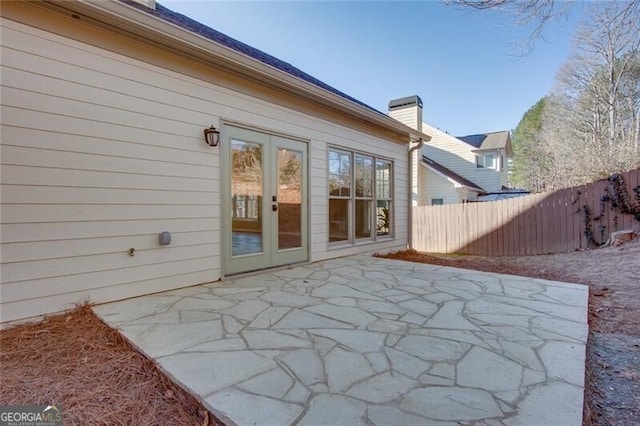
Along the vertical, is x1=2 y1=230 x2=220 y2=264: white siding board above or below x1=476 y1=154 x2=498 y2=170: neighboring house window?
below

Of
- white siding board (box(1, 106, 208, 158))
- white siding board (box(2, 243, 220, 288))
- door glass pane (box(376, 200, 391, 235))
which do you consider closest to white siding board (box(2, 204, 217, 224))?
white siding board (box(2, 243, 220, 288))

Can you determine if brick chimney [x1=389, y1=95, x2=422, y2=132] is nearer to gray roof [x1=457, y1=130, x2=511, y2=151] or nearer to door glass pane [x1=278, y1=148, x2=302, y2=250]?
door glass pane [x1=278, y1=148, x2=302, y2=250]

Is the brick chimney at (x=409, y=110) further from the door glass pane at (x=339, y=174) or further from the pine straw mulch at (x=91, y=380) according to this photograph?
the pine straw mulch at (x=91, y=380)

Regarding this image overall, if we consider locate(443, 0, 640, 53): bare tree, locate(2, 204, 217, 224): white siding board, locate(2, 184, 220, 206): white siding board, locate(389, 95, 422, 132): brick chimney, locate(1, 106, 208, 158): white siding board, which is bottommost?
locate(2, 204, 217, 224): white siding board

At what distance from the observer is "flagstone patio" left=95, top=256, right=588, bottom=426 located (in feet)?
5.11

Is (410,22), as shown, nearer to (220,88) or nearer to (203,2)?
(203,2)

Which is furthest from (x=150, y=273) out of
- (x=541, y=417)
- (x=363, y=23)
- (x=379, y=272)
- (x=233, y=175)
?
(x=363, y=23)

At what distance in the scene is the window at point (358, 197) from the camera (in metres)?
5.82

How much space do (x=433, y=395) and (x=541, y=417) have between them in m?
0.47

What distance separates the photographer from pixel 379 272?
4.64m

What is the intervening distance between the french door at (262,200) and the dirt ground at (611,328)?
2.95m

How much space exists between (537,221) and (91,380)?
29.5 ft

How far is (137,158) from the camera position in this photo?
3.32 meters

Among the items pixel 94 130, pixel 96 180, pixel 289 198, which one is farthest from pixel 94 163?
pixel 289 198
